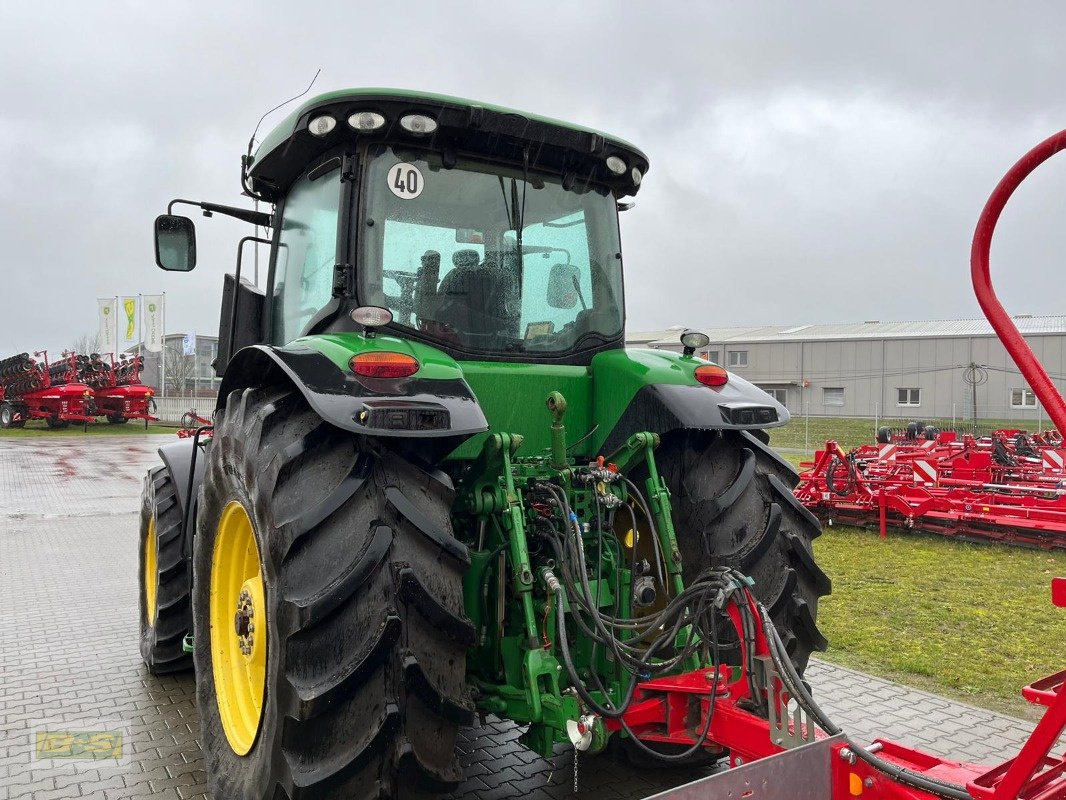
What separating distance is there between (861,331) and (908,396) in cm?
875

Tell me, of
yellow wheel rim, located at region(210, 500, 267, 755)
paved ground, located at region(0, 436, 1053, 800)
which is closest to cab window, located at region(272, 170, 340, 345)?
yellow wheel rim, located at region(210, 500, 267, 755)

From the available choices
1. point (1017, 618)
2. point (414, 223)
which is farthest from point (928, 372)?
point (414, 223)

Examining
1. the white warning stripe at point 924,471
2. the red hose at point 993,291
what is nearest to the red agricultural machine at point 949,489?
the white warning stripe at point 924,471

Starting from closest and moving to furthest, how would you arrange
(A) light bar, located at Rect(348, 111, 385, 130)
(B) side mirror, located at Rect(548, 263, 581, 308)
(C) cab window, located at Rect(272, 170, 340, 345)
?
(A) light bar, located at Rect(348, 111, 385, 130), (C) cab window, located at Rect(272, 170, 340, 345), (B) side mirror, located at Rect(548, 263, 581, 308)

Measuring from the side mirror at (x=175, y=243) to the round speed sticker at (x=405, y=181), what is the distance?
5.76ft

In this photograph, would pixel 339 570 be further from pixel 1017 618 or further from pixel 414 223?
pixel 1017 618

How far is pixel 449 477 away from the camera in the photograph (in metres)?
2.89

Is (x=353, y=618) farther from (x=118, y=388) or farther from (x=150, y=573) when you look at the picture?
(x=118, y=388)

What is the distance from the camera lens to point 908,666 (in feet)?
16.6

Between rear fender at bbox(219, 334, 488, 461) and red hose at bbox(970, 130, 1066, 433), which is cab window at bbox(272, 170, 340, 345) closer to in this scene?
rear fender at bbox(219, 334, 488, 461)

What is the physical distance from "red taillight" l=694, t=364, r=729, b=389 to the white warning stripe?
7.59m

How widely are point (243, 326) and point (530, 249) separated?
1.61 meters

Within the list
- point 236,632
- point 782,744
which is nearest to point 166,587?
point 236,632

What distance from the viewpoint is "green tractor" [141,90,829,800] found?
2.43 metres
